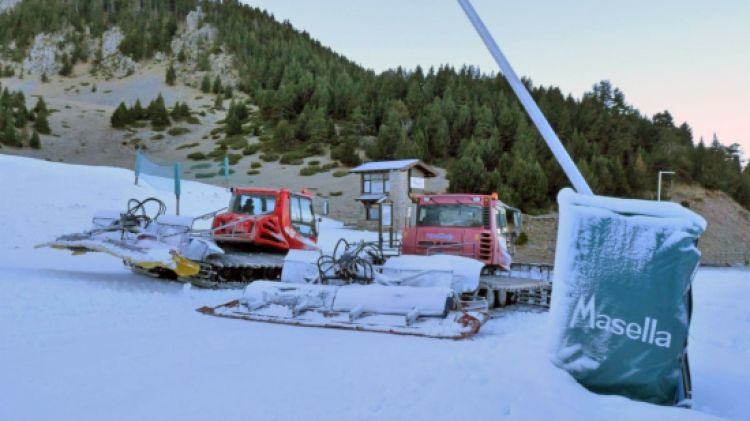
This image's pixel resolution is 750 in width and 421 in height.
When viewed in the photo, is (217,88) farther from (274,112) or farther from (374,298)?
(374,298)

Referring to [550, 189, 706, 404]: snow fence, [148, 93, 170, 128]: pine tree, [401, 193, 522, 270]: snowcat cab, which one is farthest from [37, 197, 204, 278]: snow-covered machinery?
[148, 93, 170, 128]: pine tree

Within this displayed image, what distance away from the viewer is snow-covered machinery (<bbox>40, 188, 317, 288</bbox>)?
10469 mm

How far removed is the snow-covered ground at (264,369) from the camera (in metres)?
4.14

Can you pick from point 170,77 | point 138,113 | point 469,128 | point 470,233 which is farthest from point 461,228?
point 170,77

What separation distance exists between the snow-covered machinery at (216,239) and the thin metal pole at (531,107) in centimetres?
709

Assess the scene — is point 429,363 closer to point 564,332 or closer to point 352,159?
point 564,332

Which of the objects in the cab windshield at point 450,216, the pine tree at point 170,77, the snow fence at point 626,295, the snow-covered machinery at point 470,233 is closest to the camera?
the snow fence at point 626,295

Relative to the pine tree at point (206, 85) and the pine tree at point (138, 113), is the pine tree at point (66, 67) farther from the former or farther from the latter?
the pine tree at point (138, 113)

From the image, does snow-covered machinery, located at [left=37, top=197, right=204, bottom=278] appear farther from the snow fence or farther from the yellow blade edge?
the snow fence

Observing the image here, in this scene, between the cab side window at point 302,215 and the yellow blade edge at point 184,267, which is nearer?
the yellow blade edge at point 184,267

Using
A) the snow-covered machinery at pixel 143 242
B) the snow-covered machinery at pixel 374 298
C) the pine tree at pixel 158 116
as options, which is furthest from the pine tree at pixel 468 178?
the pine tree at pixel 158 116

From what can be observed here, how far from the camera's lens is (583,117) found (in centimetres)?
6325

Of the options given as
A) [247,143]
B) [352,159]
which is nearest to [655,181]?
[352,159]

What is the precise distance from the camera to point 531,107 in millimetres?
5125
